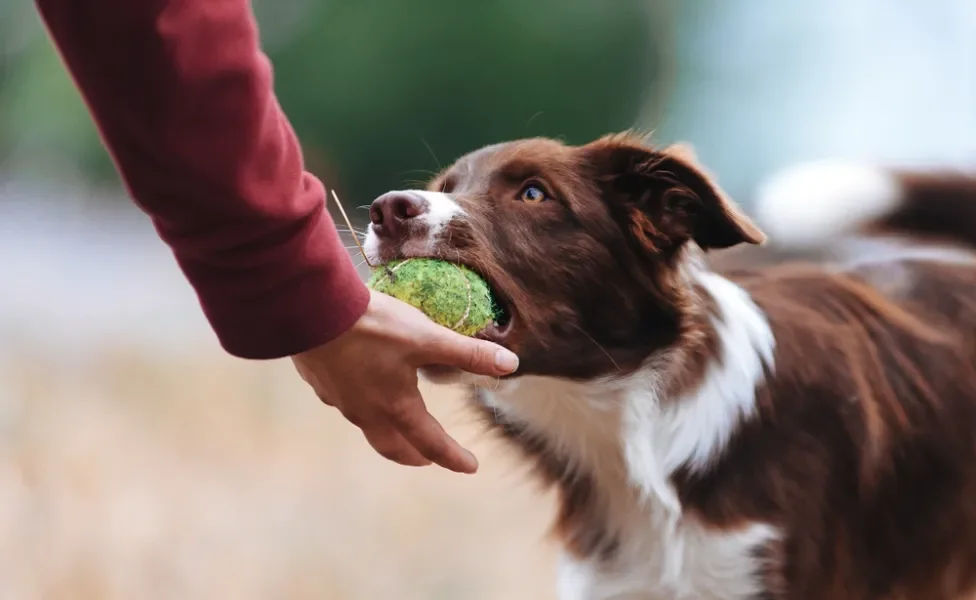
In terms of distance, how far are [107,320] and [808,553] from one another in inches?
92.8

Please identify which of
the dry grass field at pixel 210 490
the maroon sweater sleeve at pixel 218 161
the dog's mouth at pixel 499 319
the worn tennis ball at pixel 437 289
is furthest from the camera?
the dry grass field at pixel 210 490

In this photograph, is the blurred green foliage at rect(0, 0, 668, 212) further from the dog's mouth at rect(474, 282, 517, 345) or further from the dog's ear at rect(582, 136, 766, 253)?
the dog's mouth at rect(474, 282, 517, 345)

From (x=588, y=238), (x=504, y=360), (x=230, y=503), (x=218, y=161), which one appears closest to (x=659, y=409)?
(x=588, y=238)

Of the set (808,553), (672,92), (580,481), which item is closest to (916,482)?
(808,553)

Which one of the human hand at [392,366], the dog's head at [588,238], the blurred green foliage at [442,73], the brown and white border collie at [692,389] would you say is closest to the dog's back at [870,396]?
the brown and white border collie at [692,389]

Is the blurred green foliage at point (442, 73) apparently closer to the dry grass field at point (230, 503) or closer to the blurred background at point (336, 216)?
the blurred background at point (336, 216)

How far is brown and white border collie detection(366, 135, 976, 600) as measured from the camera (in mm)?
1230

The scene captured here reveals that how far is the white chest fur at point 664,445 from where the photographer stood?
132 cm

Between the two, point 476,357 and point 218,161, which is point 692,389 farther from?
point 218,161

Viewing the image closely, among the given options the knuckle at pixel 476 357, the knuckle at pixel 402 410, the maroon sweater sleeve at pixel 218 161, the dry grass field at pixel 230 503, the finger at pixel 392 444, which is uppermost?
the maroon sweater sleeve at pixel 218 161

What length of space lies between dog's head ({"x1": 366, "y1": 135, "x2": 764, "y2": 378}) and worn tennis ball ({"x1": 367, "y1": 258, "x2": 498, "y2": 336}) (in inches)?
2.3

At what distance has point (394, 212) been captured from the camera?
1092mm

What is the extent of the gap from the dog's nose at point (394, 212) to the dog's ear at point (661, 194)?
0.31m

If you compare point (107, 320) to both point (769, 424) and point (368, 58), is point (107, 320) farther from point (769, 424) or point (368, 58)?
point (769, 424)
